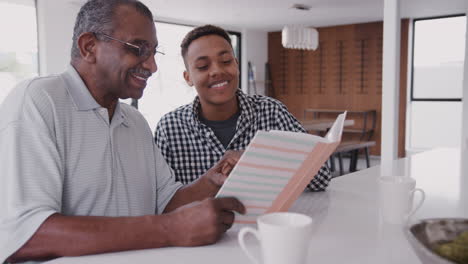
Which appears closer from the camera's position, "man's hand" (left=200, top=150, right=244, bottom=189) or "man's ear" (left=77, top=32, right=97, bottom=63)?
"man's ear" (left=77, top=32, right=97, bottom=63)

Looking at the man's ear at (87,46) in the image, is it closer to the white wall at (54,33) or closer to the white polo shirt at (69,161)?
the white polo shirt at (69,161)

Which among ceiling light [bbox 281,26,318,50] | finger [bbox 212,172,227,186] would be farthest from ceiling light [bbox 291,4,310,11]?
finger [bbox 212,172,227,186]

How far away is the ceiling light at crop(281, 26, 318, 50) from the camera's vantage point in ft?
18.8

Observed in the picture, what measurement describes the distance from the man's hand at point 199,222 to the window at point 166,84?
5.90m

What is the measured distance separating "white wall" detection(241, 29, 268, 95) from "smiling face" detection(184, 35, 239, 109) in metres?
6.90

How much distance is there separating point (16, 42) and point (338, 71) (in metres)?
5.34

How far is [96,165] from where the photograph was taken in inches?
41.8

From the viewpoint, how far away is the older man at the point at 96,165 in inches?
32.9

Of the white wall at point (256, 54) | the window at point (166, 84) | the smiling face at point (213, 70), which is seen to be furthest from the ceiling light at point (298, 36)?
the smiling face at point (213, 70)

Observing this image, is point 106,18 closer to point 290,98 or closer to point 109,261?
point 109,261

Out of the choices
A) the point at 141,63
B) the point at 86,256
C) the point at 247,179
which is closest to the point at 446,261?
the point at 247,179

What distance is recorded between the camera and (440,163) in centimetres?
202

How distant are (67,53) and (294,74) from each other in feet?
14.9

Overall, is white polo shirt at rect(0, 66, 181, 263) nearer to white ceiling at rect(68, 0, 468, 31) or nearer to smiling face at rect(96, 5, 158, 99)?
smiling face at rect(96, 5, 158, 99)
